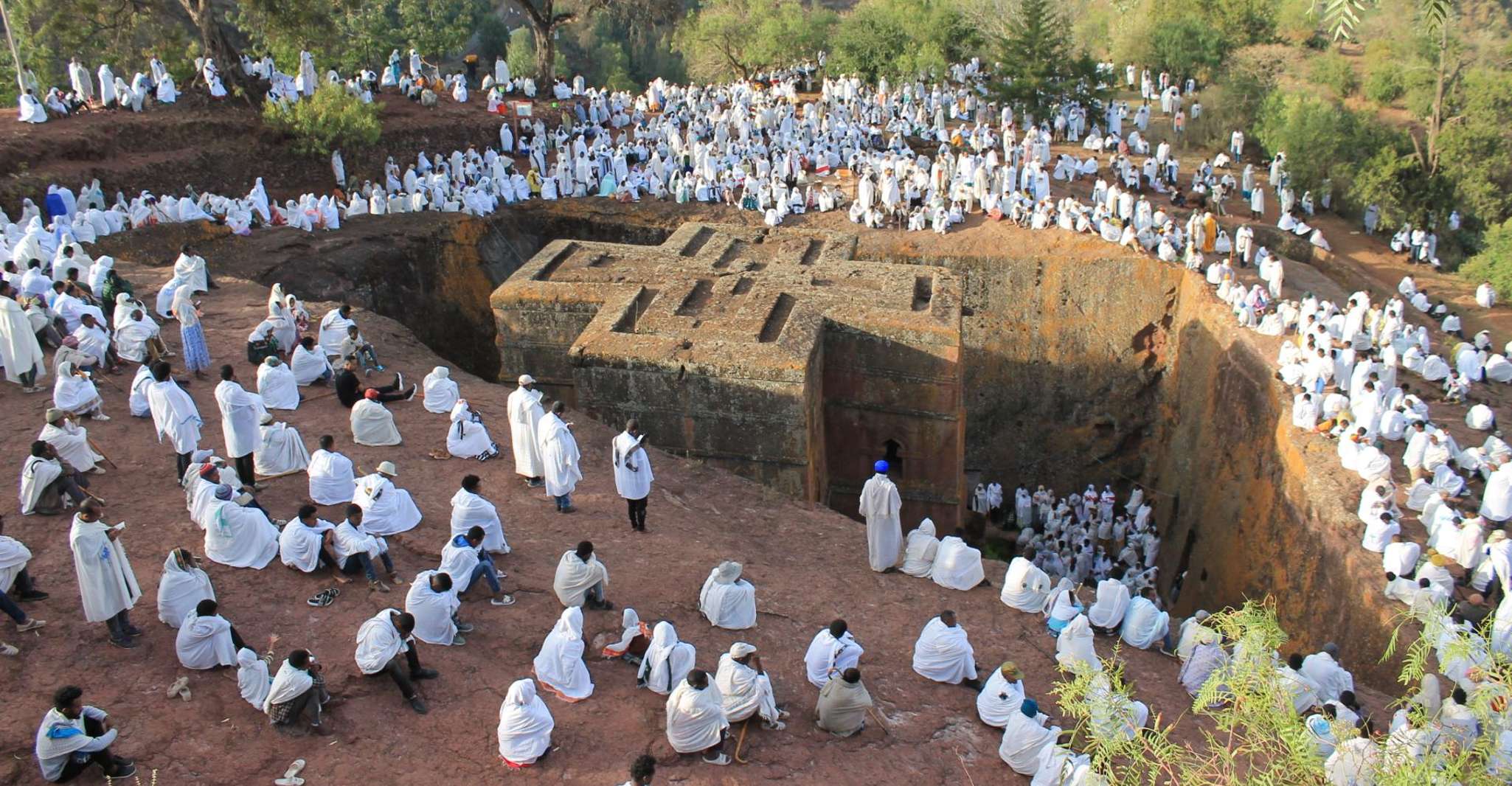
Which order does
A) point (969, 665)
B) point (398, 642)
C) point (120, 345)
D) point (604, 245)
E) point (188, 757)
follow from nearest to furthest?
point (188, 757) → point (398, 642) → point (969, 665) → point (120, 345) → point (604, 245)

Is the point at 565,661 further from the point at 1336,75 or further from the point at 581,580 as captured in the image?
the point at 1336,75

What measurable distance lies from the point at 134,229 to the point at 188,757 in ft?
46.5

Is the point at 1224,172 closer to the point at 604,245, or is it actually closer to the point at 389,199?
the point at 604,245

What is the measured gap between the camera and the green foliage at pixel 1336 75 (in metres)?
33.1

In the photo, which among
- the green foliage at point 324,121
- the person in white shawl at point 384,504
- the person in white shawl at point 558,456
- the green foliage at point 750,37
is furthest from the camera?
the green foliage at point 750,37

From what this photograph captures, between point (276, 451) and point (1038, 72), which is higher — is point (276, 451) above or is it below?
below

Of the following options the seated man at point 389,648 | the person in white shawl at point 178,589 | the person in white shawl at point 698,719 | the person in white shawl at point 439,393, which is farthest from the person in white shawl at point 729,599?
the person in white shawl at point 439,393

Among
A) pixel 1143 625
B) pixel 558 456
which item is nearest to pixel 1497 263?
pixel 1143 625

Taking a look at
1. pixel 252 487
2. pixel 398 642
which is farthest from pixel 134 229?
pixel 398 642

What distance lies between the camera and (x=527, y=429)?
36.0 ft

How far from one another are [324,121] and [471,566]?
650 inches

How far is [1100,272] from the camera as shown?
1988cm

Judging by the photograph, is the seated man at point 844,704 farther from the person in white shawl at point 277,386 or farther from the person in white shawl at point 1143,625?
the person in white shawl at point 277,386

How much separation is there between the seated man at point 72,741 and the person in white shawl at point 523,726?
2.37m
